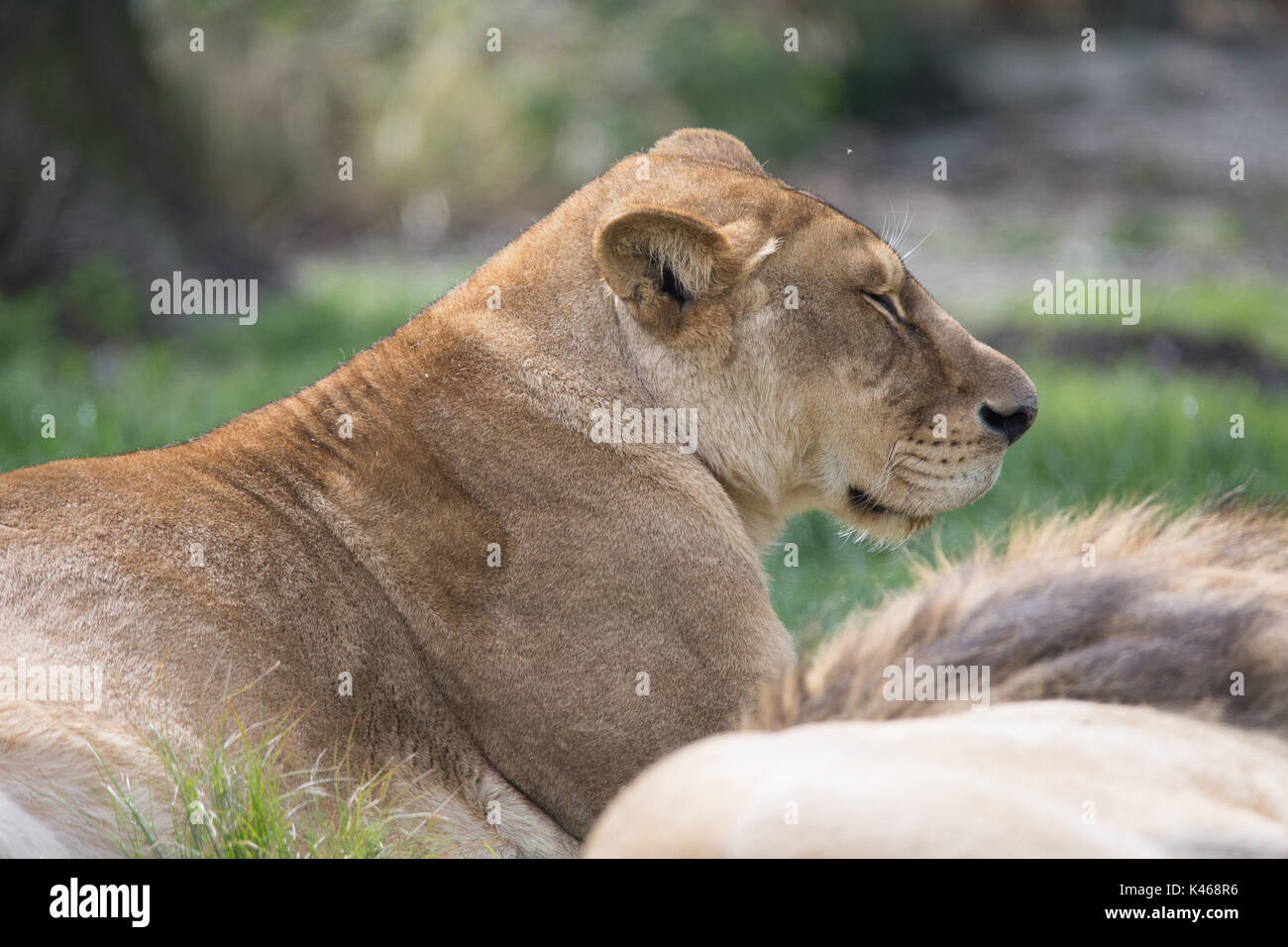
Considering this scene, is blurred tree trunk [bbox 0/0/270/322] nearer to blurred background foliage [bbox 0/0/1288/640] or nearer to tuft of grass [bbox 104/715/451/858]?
blurred background foliage [bbox 0/0/1288/640]

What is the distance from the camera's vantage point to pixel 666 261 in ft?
10.7

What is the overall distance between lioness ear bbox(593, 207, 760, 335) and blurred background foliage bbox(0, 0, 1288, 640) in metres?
1.67

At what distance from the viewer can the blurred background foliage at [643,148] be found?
22.4 feet

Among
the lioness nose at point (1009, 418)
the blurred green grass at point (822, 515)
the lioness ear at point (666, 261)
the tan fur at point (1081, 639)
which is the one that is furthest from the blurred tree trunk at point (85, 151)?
the tan fur at point (1081, 639)

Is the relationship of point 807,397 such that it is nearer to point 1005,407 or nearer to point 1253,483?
point 1005,407

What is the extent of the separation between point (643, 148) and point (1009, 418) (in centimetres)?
262

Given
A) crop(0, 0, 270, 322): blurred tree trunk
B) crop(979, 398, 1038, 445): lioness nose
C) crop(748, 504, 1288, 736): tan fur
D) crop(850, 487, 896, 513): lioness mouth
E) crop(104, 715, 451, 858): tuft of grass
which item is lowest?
crop(104, 715, 451, 858): tuft of grass

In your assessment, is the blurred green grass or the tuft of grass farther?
the blurred green grass

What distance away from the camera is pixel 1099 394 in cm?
746

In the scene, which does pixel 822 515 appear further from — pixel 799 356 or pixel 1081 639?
pixel 1081 639

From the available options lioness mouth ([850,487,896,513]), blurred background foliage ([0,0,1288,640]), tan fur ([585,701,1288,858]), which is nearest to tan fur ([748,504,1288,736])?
tan fur ([585,701,1288,858])

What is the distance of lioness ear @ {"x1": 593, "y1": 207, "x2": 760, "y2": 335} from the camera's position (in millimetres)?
3197
